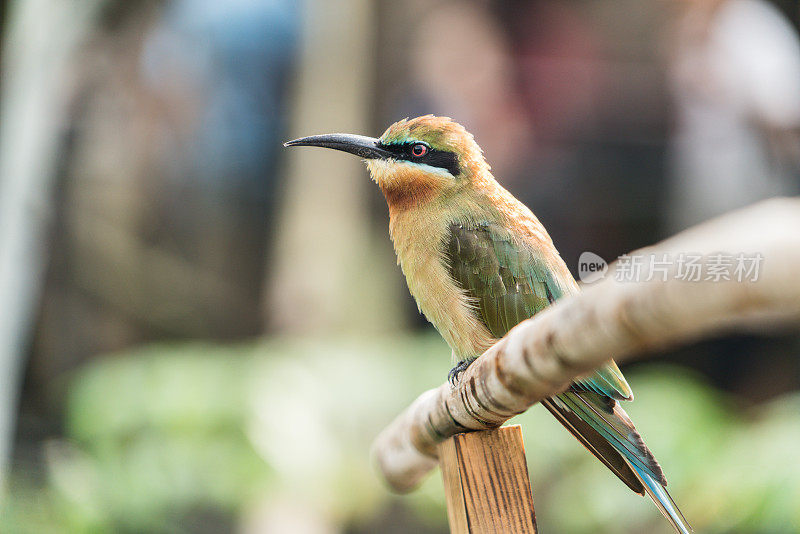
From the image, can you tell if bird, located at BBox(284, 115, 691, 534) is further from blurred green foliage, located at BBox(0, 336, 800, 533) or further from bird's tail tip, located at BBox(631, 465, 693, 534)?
blurred green foliage, located at BBox(0, 336, 800, 533)

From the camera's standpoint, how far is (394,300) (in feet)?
19.1

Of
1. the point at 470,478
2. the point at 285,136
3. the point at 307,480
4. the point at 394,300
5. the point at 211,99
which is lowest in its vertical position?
the point at 470,478

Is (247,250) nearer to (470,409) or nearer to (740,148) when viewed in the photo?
(740,148)

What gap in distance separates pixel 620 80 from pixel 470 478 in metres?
4.94

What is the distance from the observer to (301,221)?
5461 millimetres

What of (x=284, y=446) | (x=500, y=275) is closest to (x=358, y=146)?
(x=500, y=275)

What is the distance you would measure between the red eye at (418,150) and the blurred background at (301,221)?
2101 millimetres

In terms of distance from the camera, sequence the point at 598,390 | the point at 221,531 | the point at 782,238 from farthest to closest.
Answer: the point at 221,531
the point at 598,390
the point at 782,238

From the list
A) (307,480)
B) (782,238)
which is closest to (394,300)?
(307,480)

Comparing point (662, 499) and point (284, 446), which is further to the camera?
point (284, 446)

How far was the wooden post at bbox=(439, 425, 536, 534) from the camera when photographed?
4.58ft

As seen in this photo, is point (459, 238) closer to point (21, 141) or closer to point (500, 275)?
point (500, 275)

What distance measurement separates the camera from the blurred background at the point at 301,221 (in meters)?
4.12

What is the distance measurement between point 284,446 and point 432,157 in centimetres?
211
